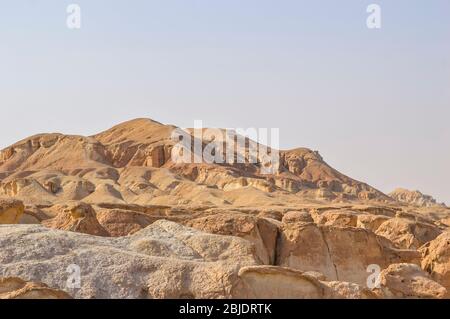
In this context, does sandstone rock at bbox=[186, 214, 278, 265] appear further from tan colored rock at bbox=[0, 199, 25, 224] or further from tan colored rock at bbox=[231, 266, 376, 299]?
tan colored rock at bbox=[231, 266, 376, 299]

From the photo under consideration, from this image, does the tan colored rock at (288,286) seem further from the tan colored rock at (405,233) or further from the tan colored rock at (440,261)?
the tan colored rock at (405,233)

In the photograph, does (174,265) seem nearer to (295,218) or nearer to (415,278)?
(415,278)

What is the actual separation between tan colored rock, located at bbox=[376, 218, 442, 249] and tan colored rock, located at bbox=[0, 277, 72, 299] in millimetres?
17746

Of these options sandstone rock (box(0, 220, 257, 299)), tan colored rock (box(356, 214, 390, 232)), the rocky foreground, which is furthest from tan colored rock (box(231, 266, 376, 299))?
tan colored rock (box(356, 214, 390, 232))

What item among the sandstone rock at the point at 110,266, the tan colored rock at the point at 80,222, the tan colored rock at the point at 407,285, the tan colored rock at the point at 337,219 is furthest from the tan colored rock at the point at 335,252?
the tan colored rock at the point at 337,219

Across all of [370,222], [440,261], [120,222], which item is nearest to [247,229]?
[120,222]

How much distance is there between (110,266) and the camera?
1057 centimetres

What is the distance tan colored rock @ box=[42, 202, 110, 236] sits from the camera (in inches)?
628

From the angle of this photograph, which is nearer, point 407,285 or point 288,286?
point 288,286

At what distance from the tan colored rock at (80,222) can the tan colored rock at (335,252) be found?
3777 mm

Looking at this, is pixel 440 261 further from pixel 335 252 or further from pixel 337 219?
pixel 337 219

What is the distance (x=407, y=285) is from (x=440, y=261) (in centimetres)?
361
